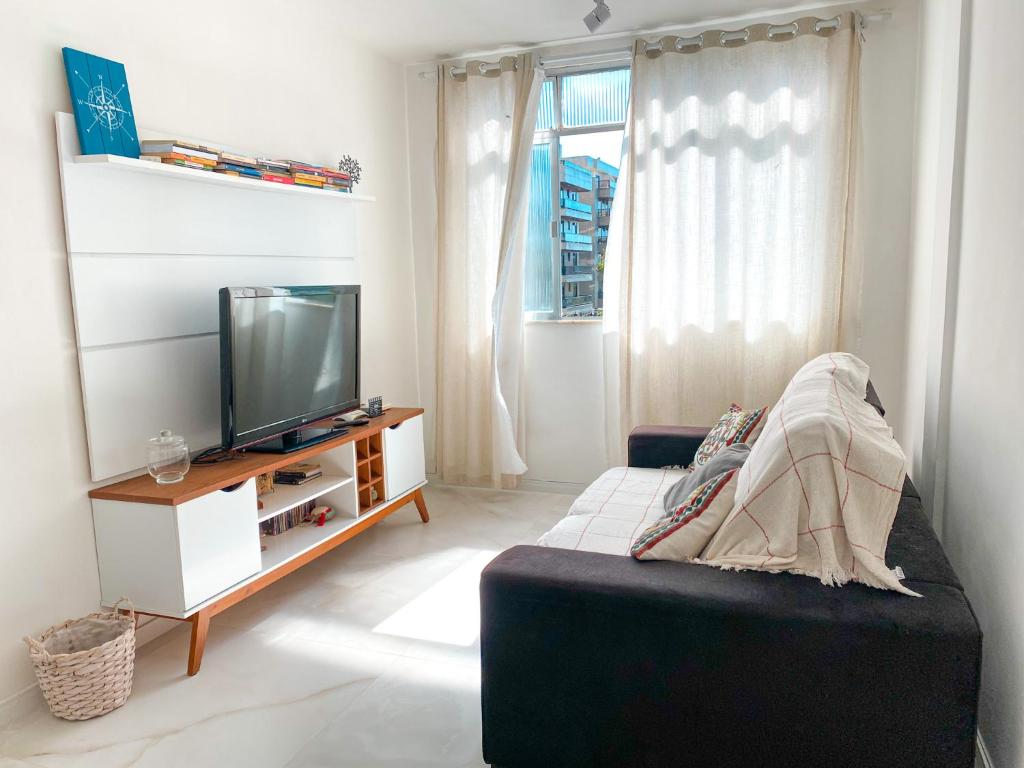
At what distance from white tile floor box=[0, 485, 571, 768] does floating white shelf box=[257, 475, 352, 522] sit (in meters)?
0.40

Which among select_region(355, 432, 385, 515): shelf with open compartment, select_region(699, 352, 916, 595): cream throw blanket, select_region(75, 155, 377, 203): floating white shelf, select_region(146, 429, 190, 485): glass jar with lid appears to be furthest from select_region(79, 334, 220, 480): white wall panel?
select_region(699, 352, 916, 595): cream throw blanket

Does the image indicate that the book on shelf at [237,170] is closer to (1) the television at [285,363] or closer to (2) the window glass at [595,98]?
(1) the television at [285,363]

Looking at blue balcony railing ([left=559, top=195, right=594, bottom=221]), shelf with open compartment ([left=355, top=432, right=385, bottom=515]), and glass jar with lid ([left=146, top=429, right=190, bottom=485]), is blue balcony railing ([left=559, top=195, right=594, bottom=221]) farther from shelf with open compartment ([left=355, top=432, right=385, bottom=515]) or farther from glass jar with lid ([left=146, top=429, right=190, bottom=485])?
glass jar with lid ([left=146, top=429, right=190, bottom=485])

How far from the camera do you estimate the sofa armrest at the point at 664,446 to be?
3.44 meters

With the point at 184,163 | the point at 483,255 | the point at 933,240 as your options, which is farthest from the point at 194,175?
the point at 933,240

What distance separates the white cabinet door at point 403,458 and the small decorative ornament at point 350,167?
1332mm

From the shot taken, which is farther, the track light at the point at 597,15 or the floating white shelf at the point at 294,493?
the track light at the point at 597,15

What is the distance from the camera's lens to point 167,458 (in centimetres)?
269

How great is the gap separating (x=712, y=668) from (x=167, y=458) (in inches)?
77.1

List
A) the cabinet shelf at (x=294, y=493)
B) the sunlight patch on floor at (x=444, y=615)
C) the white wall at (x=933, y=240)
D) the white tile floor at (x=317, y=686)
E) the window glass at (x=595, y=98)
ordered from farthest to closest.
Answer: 1. the window glass at (x=595, y=98)
2. the cabinet shelf at (x=294, y=493)
3. the sunlight patch on floor at (x=444, y=615)
4. the white wall at (x=933, y=240)
5. the white tile floor at (x=317, y=686)

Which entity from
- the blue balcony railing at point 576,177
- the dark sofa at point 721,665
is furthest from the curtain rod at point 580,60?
the dark sofa at point 721,665

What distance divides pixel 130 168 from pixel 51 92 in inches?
12.4

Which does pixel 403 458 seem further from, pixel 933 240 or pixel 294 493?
pixel 933 240

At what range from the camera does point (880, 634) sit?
1535 millimetres
